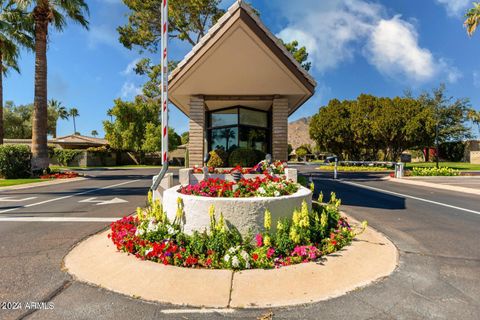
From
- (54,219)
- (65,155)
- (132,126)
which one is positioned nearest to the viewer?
(54,219)

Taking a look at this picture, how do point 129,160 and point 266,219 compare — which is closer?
point 266,219

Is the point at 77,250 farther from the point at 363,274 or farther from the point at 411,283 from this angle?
the point at 411,283

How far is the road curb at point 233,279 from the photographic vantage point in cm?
323

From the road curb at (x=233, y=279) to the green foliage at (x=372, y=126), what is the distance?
27.8m

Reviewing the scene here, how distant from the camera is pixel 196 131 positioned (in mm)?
10430

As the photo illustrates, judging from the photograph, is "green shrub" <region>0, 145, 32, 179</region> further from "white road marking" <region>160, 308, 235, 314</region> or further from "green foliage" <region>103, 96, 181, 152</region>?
"white road marking" <region>160, 308, 235, 314</region>

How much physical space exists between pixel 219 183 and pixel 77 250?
300 centimetres

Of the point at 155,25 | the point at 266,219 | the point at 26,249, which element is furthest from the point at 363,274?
the point at 155,25

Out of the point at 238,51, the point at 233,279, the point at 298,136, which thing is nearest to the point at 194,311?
the point at 233,279

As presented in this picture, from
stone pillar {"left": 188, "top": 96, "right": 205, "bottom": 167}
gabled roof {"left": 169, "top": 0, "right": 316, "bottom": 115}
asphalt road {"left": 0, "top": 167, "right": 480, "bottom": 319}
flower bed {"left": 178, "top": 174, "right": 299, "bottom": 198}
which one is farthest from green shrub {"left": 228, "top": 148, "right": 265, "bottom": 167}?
asphalt road {"left": 0, "top": 167, "right": 480, "bottom": 319}

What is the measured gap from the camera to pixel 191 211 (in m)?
4.71

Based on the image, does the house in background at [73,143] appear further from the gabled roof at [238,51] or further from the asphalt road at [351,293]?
the asphalt road at [351,293]

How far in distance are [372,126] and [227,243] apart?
2949cm

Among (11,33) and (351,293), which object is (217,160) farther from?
(11,33)
